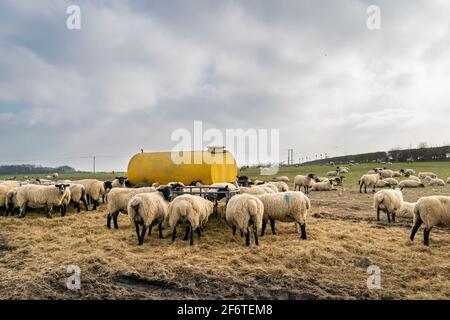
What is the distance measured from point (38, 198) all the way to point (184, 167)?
272 inches

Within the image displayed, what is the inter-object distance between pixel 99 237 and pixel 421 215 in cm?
1018

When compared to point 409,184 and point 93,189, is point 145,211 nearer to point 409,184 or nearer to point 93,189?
point 93,189

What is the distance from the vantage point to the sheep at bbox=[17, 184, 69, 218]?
15.4m

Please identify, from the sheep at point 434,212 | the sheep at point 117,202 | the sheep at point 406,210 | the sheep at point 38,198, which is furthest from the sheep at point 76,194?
the sheep at point 406,210

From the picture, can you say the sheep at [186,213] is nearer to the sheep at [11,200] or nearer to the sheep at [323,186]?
the sheep at [11,200]

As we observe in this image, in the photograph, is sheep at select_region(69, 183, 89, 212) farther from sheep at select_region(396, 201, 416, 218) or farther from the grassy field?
sheep at select_region(396, 201, 416, 218)

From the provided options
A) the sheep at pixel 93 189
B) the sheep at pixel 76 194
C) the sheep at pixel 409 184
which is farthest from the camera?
the sheep at pixel 409 184

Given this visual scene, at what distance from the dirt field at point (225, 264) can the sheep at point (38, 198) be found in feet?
10.6

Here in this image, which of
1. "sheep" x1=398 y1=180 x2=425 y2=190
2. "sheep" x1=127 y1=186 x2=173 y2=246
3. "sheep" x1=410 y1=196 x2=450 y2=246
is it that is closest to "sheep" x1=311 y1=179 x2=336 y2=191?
"sheep" x1=398 y1=180 x2=425 y2=190

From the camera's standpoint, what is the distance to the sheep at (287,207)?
1098cm

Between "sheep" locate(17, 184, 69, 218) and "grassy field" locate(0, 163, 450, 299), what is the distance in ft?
10.4

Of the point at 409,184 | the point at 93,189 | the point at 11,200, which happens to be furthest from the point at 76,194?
the point at 409,184

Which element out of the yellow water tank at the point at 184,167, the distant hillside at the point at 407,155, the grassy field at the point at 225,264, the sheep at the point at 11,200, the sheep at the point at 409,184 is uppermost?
the distant hillside at the point at 407,155
